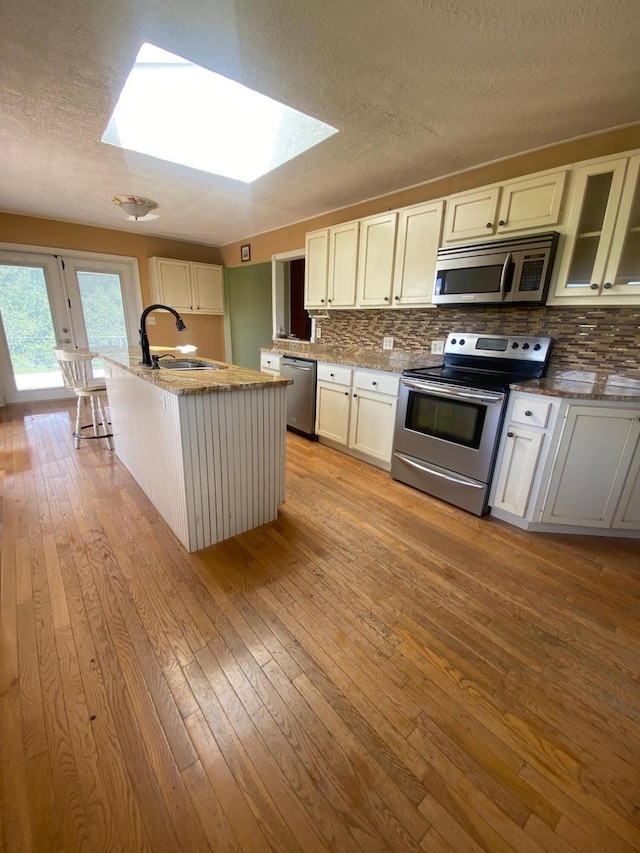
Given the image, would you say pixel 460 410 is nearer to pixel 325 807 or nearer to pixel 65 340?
pixel 325 807

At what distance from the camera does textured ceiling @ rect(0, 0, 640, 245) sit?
4.38ft

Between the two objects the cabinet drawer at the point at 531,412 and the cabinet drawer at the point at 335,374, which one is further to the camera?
the cabinet drawer at the point at 335,374

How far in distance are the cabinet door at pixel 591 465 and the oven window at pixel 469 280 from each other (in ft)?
3.26

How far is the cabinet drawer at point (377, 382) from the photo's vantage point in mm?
2793

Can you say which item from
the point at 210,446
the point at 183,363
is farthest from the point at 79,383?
the point at 210,446

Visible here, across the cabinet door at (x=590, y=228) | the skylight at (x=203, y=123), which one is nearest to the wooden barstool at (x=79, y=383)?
the skylight at (x=203, y=123)

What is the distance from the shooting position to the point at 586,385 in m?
2.13

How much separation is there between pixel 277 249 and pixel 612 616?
4.79 m

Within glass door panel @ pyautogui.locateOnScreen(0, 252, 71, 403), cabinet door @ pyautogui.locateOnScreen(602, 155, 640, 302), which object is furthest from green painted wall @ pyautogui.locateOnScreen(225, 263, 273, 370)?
cabinet door @ pyautogui.locateOnScreen(602, 155, 640, 302)

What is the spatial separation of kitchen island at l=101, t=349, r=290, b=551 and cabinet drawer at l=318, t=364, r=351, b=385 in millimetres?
1169

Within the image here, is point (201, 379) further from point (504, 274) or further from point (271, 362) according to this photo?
point (271, 362)

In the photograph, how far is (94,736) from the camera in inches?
42.0

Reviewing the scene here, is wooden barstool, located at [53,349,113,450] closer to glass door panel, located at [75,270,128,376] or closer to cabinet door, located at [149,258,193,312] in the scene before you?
glass door panel, located at [75,270,128,376]

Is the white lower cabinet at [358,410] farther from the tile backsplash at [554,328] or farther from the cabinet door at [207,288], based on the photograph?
the cabinet door at [207,288]
